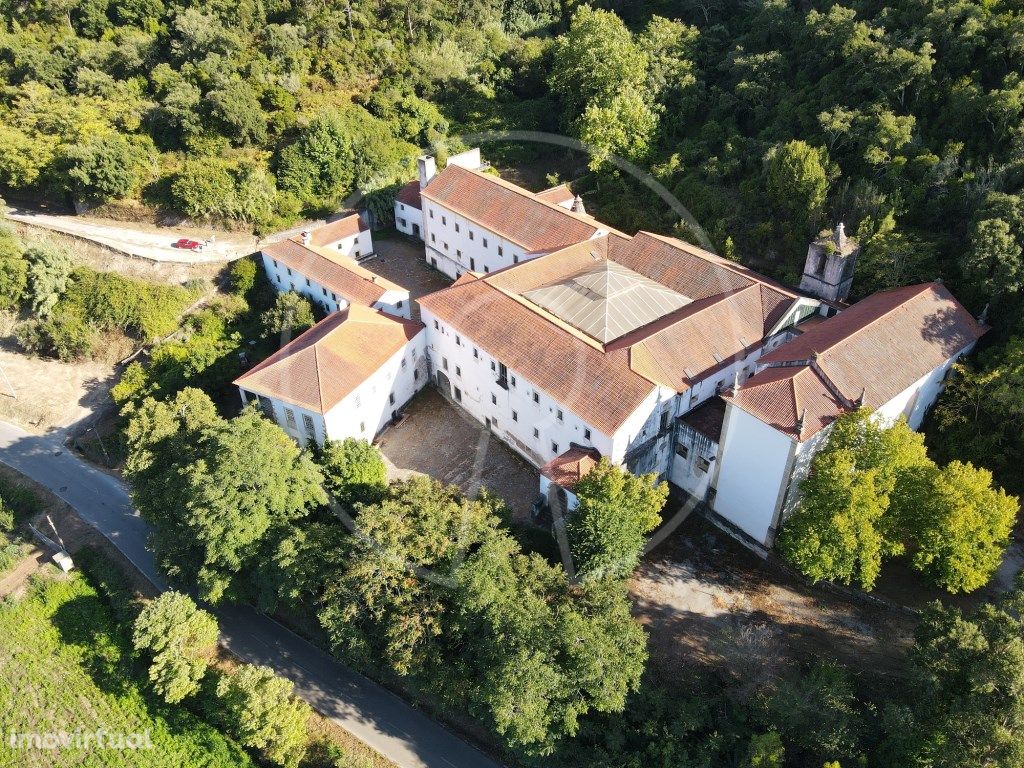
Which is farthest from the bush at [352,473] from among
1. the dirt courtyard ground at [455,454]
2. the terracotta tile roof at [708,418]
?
the terracotta tile roof at [708,418]

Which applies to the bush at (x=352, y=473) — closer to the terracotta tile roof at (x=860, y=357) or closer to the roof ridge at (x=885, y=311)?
the terracotta tile roof at (x=860, y=357)

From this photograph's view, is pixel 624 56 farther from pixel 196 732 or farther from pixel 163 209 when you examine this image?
pixel 196 732

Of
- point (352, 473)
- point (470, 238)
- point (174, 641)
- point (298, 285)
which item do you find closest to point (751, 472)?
point (352, 473)

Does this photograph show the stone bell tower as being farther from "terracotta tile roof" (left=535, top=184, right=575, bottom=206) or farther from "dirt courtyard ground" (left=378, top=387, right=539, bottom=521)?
"terracotta tile roof" (left=535, top=184, right=575, bottom=206)

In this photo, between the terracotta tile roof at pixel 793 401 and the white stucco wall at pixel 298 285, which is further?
the white stucco wall at pixel 298 285

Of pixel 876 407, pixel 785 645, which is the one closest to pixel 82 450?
pixel 785 645
